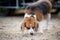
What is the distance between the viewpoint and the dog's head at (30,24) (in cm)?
509

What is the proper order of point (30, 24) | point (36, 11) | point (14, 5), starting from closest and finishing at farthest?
1. point (30, 24)
2. point (36, 11)
3. point (14, 5)

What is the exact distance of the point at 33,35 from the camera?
530 centimetres

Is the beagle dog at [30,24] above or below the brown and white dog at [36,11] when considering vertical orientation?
below

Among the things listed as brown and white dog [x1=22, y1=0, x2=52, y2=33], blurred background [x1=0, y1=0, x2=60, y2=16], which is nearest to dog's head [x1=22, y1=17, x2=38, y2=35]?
brown and white dog [x1=22, y1=0, x2=52, y2=33]

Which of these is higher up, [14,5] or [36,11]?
[36,11]

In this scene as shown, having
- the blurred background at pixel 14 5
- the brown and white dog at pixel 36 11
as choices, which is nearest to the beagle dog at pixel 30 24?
the brown and white dog at pixel 36 11

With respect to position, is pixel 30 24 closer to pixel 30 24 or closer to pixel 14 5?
pixel 30 24

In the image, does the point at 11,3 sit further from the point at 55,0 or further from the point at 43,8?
the point at 43,8

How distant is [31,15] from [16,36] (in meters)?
0.73

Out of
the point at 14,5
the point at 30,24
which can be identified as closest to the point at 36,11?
the point at 30,24

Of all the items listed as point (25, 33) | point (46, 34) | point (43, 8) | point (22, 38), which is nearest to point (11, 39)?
point (22, 38)

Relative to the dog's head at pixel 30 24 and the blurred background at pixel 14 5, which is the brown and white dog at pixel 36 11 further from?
the blurred background at pixel 14 5

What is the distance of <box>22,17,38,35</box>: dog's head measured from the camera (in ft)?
16.7

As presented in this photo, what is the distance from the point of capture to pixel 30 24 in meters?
5.07
